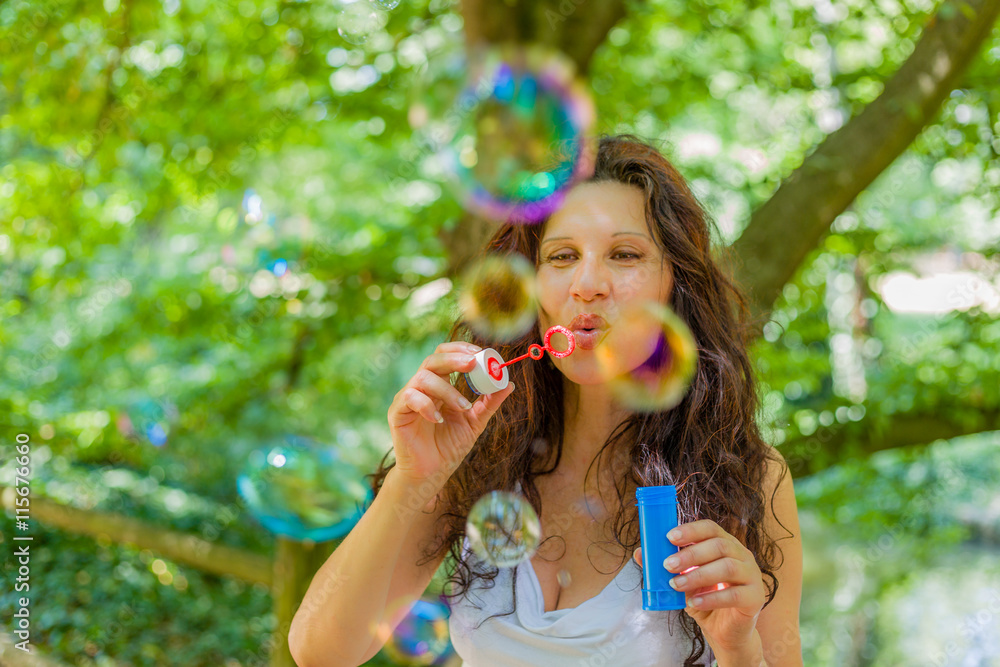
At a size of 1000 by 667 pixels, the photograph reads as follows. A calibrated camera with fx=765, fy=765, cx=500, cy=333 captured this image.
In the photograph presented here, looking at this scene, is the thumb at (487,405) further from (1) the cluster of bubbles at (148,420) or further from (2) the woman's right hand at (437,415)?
(1) the cluster of bubbles at (148,420)

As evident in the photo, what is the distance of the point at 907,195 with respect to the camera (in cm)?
797

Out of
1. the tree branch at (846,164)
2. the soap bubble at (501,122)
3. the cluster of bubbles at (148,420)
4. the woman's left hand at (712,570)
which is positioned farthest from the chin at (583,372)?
the cluster of bubbles at (148,420)

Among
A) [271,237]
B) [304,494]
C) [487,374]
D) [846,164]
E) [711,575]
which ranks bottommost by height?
[304,494]

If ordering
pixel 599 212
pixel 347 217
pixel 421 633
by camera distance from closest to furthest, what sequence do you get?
1. pixel 599 212
2. pixel 421 633
3. pixel 347 217

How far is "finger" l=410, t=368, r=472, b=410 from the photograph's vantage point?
1293 millimetres

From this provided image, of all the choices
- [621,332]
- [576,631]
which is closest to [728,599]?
[576,631]

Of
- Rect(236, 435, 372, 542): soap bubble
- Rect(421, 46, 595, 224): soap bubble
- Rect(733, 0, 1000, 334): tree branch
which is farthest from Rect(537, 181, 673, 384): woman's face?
Rect(236, 435, 372, 542): soap bubble

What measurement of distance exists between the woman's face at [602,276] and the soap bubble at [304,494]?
3.74ft

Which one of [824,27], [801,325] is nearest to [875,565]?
[801,325]

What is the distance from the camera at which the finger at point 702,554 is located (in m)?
1.11

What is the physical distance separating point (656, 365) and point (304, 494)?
1371 mm

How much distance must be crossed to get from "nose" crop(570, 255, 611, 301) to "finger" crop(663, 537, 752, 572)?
1.72 feet

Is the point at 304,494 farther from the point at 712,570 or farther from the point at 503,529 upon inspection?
the point at 712,570

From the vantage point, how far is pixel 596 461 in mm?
1719
